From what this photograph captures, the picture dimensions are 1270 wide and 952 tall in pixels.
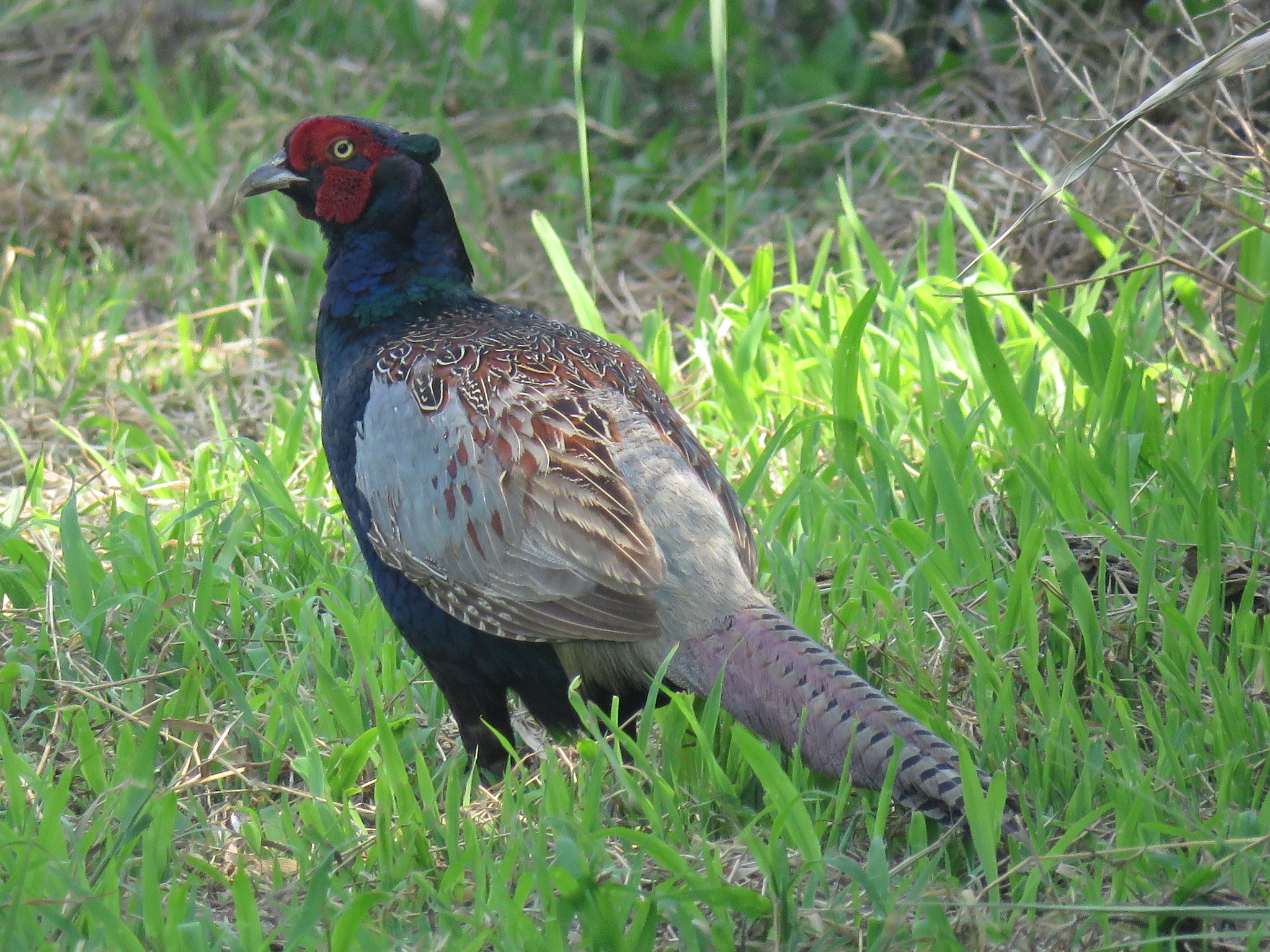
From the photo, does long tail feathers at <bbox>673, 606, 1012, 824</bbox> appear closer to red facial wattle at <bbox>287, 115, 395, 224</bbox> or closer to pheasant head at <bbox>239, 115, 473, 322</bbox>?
pheasant head at <bbox>239, 115, 473, 322</bbox>

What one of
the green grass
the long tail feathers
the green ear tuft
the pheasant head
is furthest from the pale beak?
the long tail feathers

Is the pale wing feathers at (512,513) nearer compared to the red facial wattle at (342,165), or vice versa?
the pale wing feathers at (512,513)

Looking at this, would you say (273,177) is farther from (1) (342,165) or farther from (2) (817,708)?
(2) (817,708)

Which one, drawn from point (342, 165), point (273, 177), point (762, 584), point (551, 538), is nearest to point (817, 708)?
point (551, 538)

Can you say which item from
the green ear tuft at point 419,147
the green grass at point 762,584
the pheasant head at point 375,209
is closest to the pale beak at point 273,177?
the pheasant head at point 375,209

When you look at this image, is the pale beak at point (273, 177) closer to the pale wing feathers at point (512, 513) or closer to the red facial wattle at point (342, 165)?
the red facial wattle at point (342, 165)

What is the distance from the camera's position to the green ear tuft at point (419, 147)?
355 cm

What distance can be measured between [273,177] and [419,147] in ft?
1.24

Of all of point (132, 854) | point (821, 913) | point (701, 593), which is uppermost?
point (701, 593)

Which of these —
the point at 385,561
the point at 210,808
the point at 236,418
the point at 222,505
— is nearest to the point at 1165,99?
the point at 385,561

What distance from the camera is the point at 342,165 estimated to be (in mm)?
3537

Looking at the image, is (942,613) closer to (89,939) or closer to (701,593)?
(701,593)

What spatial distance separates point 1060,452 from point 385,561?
169cm

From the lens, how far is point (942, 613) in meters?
3.26
